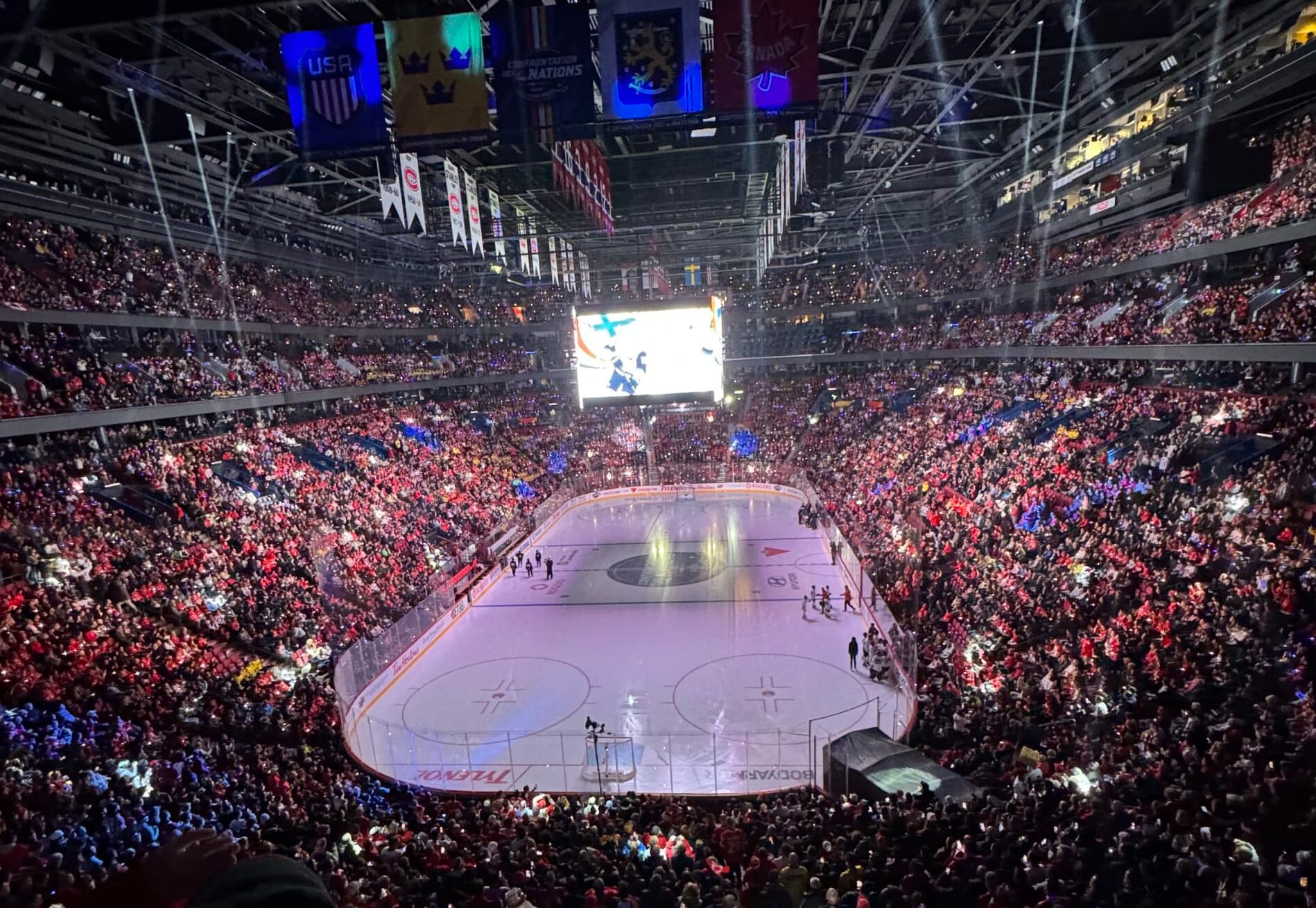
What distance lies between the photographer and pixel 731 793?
37.6 feet

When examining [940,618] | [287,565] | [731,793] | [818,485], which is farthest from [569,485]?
[731,793]

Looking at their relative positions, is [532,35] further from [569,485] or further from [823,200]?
[569,485]

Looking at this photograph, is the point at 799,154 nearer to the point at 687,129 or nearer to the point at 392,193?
the point at 687,129

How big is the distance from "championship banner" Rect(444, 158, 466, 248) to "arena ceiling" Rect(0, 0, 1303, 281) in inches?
52.1

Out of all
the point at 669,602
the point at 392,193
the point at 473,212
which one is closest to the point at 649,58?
the point at 392,193

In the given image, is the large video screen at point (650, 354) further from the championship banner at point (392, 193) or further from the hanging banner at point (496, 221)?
the championship banner at point (392, 193)

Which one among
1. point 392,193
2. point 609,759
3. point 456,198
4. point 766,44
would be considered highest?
point 766,44

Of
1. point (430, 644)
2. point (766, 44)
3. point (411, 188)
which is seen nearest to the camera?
point (766, 44)

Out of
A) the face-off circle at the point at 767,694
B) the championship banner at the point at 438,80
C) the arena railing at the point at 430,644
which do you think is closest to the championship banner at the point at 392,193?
the championship banner at the point at 438,80

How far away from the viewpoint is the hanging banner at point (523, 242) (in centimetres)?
2281

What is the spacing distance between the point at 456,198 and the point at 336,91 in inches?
208

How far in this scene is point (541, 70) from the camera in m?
10.2

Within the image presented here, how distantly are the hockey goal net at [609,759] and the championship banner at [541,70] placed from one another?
10207mm

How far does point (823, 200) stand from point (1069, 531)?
51.7 ft
